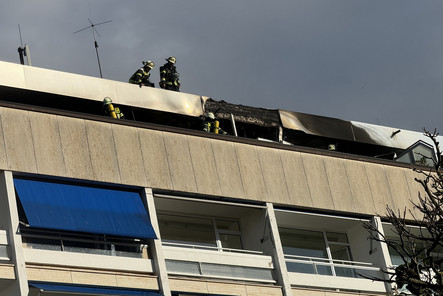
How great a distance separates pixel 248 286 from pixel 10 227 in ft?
22.5

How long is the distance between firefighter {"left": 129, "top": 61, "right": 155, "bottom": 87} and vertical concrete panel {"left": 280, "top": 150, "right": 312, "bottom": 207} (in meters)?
4.94

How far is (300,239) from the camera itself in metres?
34.2

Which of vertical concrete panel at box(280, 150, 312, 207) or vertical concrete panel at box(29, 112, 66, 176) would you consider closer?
vertical concrete panel at box(29, 112, 66, 176)

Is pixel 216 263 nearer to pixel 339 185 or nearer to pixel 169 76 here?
pixel 339 185

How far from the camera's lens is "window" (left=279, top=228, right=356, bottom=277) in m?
32.4

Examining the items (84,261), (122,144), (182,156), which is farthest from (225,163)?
(84,261)

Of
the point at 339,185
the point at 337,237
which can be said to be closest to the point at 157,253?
the point at 339,185

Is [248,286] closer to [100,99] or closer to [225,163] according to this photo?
[225,163]

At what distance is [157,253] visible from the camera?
28.6 metres

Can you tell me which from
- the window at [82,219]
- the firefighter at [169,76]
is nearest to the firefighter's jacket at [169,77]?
the firefighter at [169,76]

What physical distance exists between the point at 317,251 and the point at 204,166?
5.55 meters

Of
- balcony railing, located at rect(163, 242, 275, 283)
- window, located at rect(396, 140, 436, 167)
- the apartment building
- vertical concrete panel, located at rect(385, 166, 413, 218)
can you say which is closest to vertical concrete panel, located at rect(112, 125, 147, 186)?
the apartment building

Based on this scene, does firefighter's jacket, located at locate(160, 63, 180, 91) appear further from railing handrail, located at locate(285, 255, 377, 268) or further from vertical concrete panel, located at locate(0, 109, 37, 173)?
vertical concrete panel, located at locate(0, 109, 37, 173)

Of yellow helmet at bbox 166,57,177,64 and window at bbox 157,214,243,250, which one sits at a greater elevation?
yellow helmet at bbox 166,57,177,64
